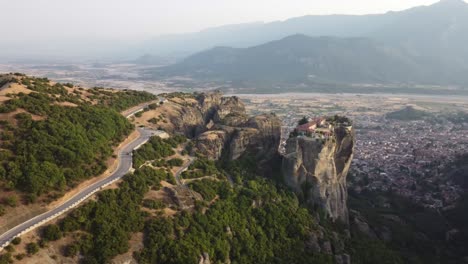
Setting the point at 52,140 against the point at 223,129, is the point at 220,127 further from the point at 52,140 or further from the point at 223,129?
the point at 52,140

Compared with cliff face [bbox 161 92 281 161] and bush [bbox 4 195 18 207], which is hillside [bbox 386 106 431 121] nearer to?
cliff face [bbox 161 92 281 161]

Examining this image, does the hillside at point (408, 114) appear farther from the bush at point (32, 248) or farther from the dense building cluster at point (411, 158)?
the bush at point (32, 248)

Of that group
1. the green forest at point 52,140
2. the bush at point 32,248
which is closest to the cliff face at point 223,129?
the green forest at point 52,140

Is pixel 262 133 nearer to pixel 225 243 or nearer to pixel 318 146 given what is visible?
pixel 318 146

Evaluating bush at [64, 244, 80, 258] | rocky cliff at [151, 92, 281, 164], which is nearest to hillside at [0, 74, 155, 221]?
bush at [64, 244, 80, 258]

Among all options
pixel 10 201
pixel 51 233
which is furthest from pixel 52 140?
pixel 51 233

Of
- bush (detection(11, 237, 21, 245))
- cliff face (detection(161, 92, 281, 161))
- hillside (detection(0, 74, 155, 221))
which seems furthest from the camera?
cliff face (detection(161, 92, 281, 161))
